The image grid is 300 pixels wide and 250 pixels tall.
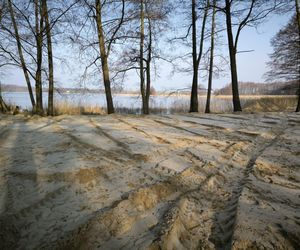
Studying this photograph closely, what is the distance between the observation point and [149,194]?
2.29 metres

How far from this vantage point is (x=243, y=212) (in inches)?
77.1

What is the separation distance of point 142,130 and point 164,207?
10.1 ft

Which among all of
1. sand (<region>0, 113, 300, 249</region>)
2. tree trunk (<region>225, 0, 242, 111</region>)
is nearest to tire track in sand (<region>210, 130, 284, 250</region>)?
sand (<region>0, 113, 300, 249</region>)

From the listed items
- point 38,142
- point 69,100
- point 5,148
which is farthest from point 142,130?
point 69,100

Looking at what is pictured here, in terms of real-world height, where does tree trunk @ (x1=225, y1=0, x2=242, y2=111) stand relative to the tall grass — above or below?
above

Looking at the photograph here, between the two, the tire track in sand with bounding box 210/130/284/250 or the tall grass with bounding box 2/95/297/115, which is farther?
the tall grass with bounding box 2/95/297/115

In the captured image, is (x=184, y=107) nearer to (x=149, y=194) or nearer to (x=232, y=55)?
(x=232, y=55)

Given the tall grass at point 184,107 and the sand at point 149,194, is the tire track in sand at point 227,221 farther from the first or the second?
the tall grass at point 184,107

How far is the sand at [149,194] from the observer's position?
1.69m

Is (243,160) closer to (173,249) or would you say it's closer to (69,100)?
(173,249)

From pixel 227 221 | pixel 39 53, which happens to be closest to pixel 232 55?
pixel 39 53

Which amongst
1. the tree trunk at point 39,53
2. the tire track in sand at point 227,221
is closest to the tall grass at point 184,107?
the tree trunk at point 39,53

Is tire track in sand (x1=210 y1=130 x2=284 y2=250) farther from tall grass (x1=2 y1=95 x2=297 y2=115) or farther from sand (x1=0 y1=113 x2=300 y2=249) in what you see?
tall grass (x1=2 y1=95 x2=297 y2=115)

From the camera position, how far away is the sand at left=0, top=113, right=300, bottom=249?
1.69 m
